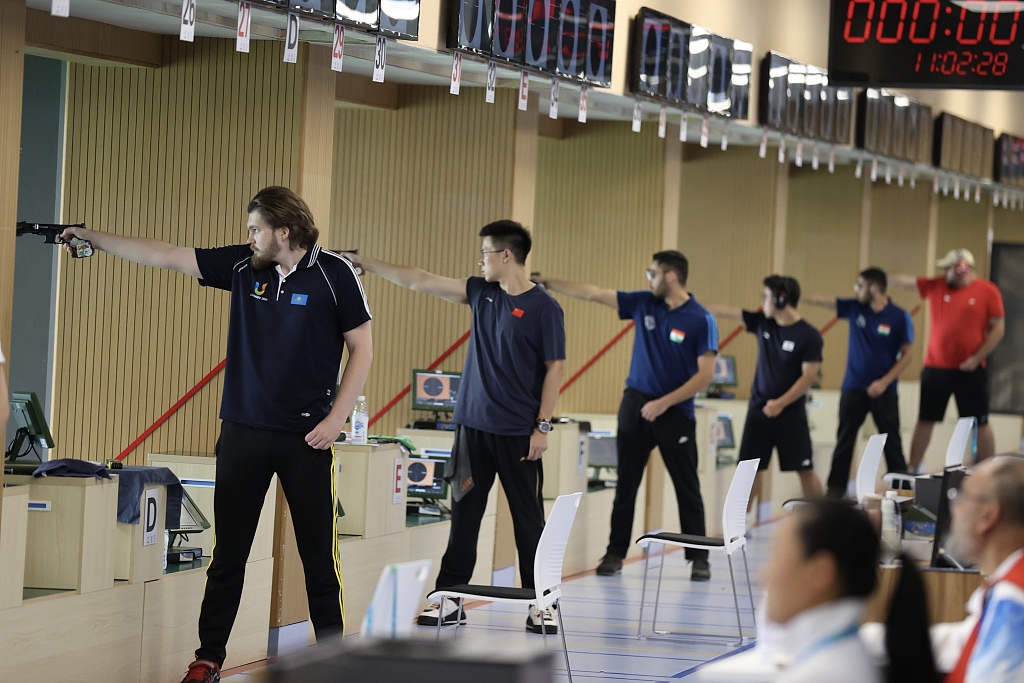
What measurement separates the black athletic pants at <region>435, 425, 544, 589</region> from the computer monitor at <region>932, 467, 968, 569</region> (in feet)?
7.09

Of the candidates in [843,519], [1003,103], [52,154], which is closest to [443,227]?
[52,154]

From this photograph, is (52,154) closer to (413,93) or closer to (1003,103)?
(413,93)

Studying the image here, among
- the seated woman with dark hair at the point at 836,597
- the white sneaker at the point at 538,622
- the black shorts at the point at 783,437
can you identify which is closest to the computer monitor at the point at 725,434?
the black shorts at the point at 783,437

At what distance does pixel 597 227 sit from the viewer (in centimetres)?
996

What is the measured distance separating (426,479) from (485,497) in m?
0.97

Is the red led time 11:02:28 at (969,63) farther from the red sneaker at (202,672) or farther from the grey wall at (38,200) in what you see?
the red sneaker at (202,672)

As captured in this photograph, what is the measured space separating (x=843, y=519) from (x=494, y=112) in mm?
5789

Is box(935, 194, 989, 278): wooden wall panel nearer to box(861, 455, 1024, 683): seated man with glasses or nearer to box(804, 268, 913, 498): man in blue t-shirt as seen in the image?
box(804, 268, 913, 498): man in blue t-shirt

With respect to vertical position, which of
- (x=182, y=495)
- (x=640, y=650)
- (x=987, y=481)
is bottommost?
(x=640, y=650)

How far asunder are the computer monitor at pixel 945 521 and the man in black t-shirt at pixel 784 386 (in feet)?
14.9

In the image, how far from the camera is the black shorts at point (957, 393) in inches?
461

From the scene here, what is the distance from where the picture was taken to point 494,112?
7.84m

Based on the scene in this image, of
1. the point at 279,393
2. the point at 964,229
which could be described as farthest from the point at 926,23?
the point at 964,229

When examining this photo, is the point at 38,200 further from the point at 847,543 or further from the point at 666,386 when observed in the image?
the point at 847,543
